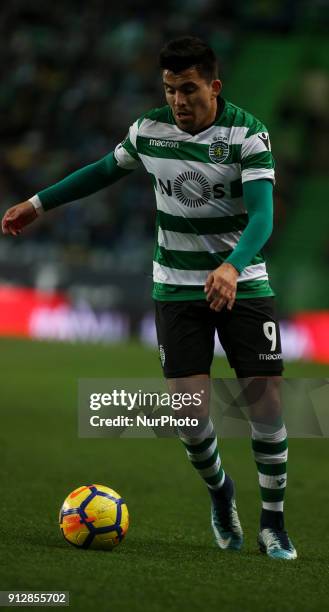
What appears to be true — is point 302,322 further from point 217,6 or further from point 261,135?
point 261,135

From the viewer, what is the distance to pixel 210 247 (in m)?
5.34

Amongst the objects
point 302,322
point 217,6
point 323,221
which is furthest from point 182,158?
point 217,6

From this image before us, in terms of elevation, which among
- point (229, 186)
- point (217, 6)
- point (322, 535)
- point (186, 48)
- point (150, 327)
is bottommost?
point (150, 327)

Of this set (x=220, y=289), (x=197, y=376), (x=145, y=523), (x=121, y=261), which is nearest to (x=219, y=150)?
(x=220, y=289)

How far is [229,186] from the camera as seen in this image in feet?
17.1

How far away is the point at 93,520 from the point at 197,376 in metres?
0.78

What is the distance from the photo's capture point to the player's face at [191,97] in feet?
16.6

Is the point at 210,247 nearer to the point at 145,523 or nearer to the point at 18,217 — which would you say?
the point at 18,217

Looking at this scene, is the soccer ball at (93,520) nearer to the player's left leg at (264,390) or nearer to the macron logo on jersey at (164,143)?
the player's left leg at (264,390)

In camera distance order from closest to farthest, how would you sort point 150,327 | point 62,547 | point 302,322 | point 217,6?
point 62,547 → point 302,322 → point 150,327 → point 217,6

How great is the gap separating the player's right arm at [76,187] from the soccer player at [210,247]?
0.04 feet

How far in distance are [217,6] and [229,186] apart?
58.6 feet

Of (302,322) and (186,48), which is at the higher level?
(186,48)

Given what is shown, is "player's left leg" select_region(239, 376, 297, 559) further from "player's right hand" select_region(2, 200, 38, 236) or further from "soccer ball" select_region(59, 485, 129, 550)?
"player's right hand" select_region(2, 200, 38, 236)
